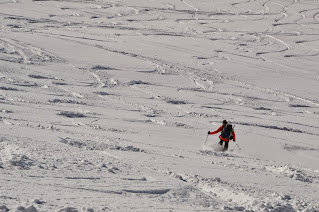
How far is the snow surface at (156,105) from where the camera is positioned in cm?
616

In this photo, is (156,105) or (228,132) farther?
(156,105)

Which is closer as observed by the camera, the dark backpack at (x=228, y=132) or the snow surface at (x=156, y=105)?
the snow surface at (x=156, y=105)

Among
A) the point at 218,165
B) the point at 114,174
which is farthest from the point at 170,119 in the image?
the point at 114,174

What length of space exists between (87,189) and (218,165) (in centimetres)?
307

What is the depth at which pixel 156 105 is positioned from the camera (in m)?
15.2

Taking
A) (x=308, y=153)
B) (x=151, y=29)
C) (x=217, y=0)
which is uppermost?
(x=217, y=0)

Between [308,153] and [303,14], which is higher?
[303,14]

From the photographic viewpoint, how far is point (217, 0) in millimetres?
38312

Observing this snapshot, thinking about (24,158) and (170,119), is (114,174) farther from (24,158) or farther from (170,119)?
(170,119)

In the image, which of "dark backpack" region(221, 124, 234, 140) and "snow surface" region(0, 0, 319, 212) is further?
"dark backpack" region(221, 124, 234, 140)

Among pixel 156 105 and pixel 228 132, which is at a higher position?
pixel 228 132

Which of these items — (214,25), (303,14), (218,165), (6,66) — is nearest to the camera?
(218,165)

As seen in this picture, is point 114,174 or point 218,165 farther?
point 218,165

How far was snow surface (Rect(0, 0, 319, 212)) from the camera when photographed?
20.2 ft
